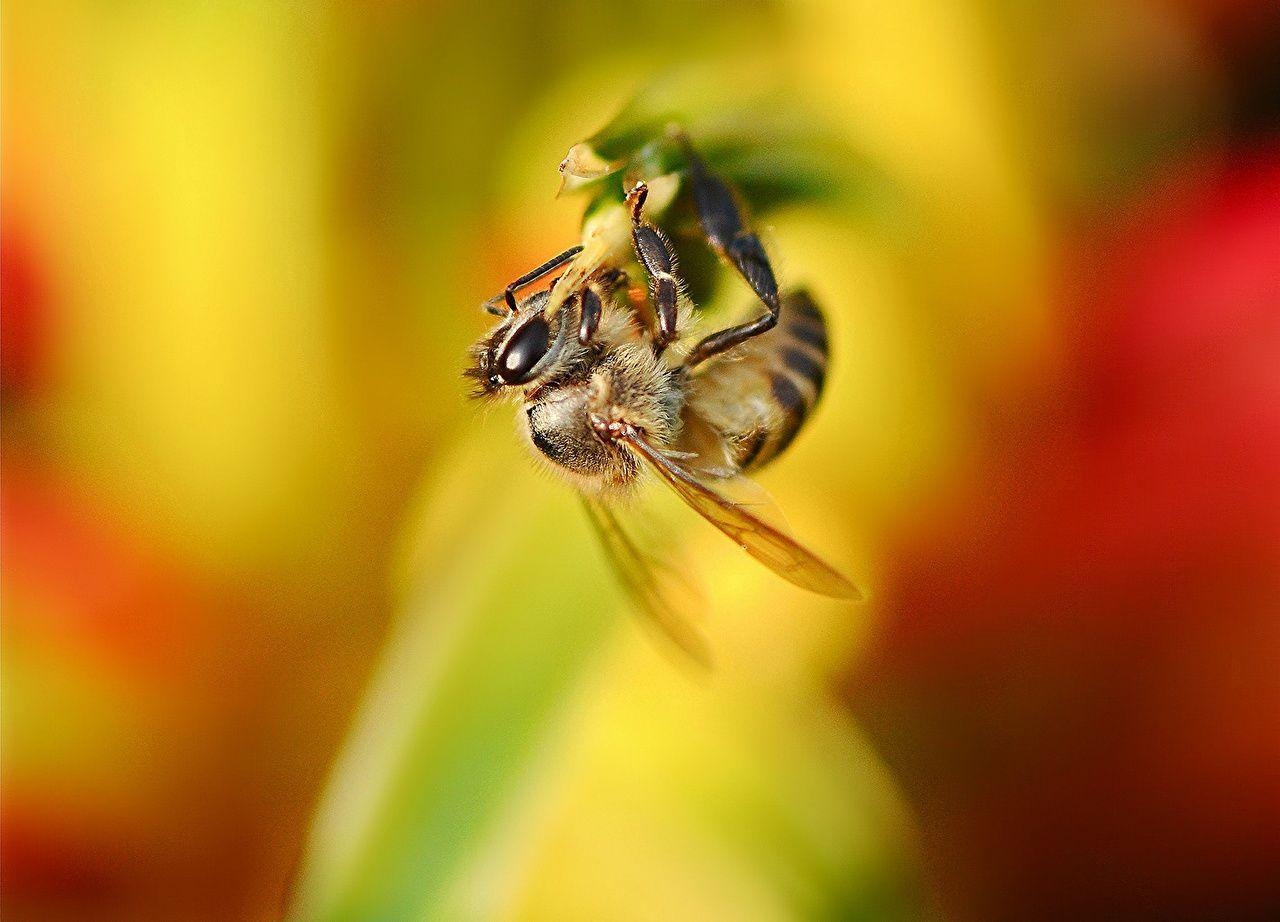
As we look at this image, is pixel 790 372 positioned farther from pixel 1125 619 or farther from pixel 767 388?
pixel 1125 619

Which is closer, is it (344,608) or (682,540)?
(682,540)

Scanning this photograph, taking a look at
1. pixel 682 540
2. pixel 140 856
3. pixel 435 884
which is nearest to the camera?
pixel 435 884

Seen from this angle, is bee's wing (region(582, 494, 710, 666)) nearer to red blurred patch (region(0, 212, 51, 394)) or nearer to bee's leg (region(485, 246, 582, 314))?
bee's leg (region(485, 246, 582, 314))

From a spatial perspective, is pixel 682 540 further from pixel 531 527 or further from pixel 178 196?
pixel 178 196

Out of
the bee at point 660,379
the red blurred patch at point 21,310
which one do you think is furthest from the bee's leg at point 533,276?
the red blurred patch at point 21,310

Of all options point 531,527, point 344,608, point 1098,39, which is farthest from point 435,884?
point 1098,39

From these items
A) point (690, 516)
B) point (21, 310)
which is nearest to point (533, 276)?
point (690, 516)
